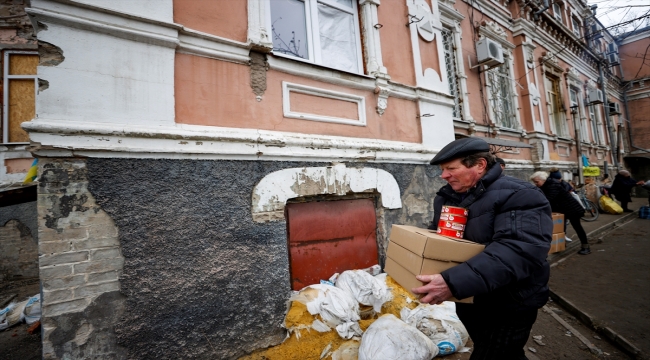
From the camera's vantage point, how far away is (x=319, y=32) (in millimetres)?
3566

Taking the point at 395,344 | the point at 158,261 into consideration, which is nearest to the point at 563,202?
the point at 395,344

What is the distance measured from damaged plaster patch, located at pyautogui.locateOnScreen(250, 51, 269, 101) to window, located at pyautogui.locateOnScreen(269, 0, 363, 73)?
22 cm

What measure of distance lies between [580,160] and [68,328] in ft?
46.2

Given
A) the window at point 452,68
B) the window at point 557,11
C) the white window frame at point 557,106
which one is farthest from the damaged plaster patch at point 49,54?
the window at point 557,11

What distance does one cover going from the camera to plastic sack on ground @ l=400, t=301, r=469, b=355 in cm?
250

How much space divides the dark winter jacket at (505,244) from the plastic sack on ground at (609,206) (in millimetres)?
11767

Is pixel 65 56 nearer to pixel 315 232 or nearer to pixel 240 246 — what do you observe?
pixel 240 246

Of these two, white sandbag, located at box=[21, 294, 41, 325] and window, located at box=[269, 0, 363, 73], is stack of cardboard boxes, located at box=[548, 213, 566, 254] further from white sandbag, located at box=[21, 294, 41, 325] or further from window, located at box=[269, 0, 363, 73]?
white sandbag, located at box=[21, 294, 41, 325]

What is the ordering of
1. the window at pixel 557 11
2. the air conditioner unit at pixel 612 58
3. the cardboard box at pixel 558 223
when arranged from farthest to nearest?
the air conditioner unit at pixel 612 58 < the window at pixel 557 11 < the cardboard box at pixel 558 223

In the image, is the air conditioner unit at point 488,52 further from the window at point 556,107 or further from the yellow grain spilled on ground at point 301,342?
the yellow grain spilled on ground at point 301,342

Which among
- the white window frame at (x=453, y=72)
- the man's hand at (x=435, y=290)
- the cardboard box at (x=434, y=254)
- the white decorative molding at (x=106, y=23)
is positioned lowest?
the man's hand at (x=435, y=290)

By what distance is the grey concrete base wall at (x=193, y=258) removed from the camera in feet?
6.79

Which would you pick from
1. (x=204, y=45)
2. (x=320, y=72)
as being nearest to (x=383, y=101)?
(x=320, y=72)

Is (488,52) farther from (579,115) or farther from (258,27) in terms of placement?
(579,115)
